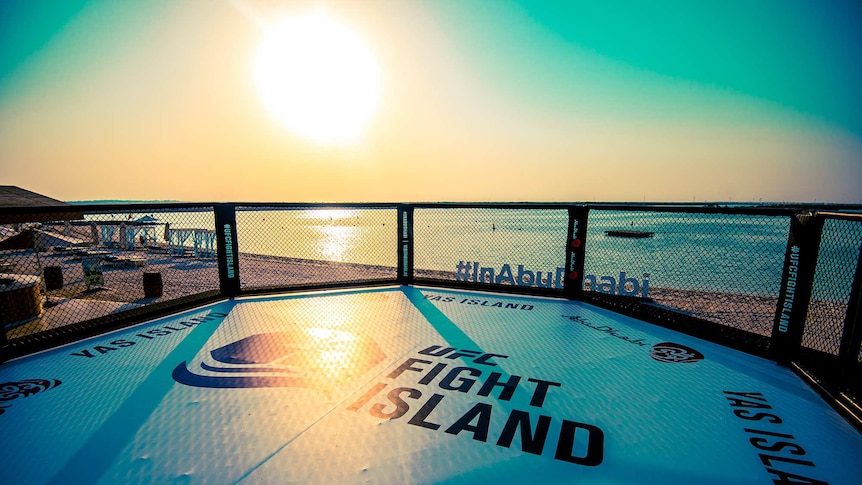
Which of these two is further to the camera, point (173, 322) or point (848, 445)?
point (173, 322)

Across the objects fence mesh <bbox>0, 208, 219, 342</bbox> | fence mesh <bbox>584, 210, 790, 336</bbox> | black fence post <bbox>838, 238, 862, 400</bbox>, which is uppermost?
Answer: black fence post <bbox>838, 238, 862, 400</bbox>

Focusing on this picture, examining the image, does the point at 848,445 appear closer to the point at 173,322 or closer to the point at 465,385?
the point at 465,385

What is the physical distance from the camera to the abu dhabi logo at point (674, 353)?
3240 millimetres

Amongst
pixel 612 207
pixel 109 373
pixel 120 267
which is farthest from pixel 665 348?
pixel 120 267

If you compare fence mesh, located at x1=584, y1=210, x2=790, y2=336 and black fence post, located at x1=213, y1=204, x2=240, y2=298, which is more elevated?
black fence post, located at x1=213, y1=204, x2=240, y2=298

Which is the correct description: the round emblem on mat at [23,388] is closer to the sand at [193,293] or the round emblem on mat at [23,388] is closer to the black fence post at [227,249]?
the black fence post at [227,249]

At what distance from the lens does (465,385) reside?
8.87 feet

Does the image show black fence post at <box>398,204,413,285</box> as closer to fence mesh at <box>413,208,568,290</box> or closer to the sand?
fence mesh at <box>413,208,568,290</box>

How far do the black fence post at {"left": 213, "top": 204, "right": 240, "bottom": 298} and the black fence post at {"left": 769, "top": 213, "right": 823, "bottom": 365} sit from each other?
20.9ft

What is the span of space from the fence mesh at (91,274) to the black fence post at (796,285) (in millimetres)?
6684

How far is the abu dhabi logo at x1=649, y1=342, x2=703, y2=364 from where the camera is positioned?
10.6 feet

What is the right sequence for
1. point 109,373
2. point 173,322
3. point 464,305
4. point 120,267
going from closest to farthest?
point 109,373, point 173,322, point 464,305, point 120,267

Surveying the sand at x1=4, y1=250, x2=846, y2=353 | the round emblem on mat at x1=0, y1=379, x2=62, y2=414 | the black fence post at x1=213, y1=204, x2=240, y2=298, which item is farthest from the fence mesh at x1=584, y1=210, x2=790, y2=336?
the round emblem on mat at x1=0, y1=379, x2=62, y2=414

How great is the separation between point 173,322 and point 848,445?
5916 millimetres
